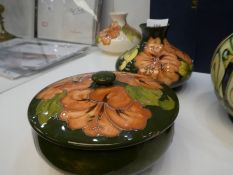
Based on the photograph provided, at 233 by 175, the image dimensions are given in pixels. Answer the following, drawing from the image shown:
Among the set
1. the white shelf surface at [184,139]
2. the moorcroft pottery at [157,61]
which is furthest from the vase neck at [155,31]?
the white shelf surface at [184,139]

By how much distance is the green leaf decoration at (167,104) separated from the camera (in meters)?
0.37

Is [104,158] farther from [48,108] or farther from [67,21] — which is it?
[67,21]

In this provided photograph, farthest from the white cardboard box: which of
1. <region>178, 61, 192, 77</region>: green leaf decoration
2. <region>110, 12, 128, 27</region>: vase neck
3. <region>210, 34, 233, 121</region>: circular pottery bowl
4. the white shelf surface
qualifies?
<region>210, 34, 233, 121</region>: circular pottery bowl

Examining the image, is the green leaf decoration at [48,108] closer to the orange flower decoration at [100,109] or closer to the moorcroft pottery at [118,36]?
the orange flower decoration at [100,109]

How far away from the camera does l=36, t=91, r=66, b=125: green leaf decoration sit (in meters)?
0.35

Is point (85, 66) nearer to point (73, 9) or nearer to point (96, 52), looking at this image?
point (96, 52)

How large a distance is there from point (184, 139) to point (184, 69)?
0.57 ft

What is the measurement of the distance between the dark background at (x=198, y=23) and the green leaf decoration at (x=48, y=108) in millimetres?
566

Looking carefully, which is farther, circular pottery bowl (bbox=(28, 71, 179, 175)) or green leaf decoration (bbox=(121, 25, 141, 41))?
green leaf decoration (bbox=(121, 25, 141, 41))

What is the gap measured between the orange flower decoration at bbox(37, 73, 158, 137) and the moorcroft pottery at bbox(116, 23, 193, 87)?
0.15m

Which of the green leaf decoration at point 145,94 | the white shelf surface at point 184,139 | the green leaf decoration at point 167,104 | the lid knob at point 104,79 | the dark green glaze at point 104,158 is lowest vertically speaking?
the white shelf surface at point 184,139

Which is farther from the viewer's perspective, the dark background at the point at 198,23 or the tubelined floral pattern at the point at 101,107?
the dark background at the point at 198,23

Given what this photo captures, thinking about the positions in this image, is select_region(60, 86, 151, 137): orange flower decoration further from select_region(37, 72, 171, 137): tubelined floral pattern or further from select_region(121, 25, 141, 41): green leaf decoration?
select_region(121, 25, 141, 41): green leaf decoration

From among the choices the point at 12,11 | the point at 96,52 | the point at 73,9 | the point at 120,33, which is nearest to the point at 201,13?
the point at 120,33
